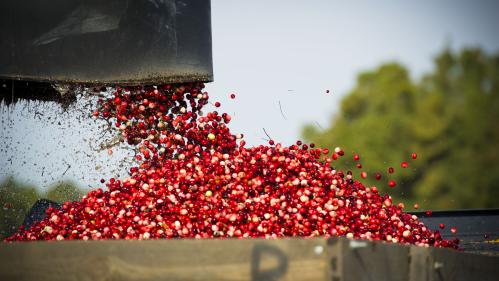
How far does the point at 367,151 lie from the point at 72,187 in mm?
19545

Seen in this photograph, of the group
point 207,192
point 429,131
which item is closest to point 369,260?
point 207,192

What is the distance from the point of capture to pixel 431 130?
2598 cm

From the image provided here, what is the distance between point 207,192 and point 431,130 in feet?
73.9

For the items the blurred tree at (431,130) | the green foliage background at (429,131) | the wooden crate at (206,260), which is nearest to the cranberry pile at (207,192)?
the wooden crate at (206,260)

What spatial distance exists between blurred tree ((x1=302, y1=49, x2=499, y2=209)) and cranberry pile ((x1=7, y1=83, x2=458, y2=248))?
60.2 feet

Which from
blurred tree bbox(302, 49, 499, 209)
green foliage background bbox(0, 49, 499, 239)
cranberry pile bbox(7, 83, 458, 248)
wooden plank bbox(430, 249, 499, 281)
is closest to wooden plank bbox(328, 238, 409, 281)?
wooden plank bbox(430, 249, 499, 281)

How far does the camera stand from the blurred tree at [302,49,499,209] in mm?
24453

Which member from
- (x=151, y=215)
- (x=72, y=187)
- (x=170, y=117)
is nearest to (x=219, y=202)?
(x=151, y=215)

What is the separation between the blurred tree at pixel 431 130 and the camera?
24453 millimetres

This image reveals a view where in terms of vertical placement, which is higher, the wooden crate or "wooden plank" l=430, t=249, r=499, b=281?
the wooden crate

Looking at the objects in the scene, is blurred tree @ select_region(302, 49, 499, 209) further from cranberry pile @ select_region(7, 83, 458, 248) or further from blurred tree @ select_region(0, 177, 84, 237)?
cranberry pile @ select_region(7, 83, 458, 248)

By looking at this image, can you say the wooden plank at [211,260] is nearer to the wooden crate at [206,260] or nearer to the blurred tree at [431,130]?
the wooden crate at [206,260]

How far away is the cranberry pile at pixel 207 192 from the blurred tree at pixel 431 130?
60.2ft

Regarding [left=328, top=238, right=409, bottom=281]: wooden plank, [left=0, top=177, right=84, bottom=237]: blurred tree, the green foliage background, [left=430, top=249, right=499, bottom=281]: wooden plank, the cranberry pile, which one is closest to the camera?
[left=328, top=238, right=409, bottom=281]: wooden plank
